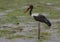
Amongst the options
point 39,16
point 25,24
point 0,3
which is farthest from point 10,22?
point 0,3

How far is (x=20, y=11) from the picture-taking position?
559 inches

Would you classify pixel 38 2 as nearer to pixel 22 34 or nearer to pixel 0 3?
pixel 0 3

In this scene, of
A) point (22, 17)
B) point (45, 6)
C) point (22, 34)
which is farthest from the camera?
point (45, 6)

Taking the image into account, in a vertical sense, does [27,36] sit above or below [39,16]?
below

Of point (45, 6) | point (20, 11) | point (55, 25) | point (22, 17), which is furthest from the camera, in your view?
point (45, 6)

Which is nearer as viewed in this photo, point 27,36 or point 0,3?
point 27,36

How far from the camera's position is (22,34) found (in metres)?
9.88

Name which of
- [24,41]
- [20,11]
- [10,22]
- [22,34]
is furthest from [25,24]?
[20,11]

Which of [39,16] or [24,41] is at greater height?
[39,16]

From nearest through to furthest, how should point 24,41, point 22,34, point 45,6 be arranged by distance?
1. point 24,41
2. point 22,34
3. point 45,6

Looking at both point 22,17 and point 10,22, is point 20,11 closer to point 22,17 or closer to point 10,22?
point 22,17

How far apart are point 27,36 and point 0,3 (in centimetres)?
777

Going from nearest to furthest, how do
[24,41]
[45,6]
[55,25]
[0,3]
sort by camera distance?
[24,41] → [55,25] → [45,6] → [0,3]

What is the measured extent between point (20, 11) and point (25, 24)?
119 inches
